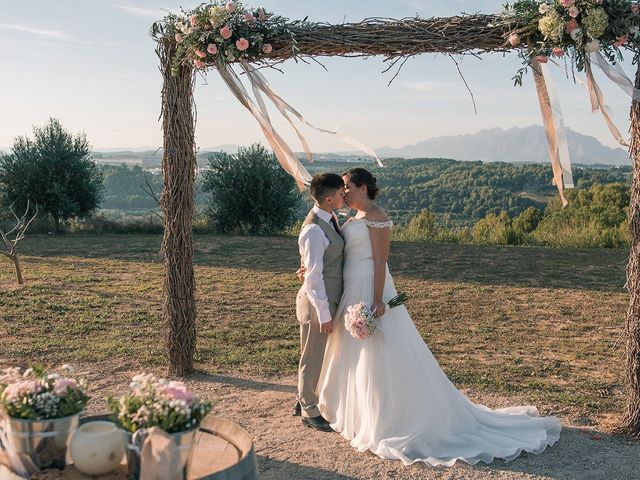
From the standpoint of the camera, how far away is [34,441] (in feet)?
11.4

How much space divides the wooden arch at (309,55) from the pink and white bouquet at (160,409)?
3.82 metres

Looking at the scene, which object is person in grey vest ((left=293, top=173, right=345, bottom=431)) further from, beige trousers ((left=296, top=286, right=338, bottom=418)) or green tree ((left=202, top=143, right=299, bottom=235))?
green tree ((left=202, top=143, right=299, bottom=235))

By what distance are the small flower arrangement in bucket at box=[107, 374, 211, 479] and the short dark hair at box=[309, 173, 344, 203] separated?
8.30ft

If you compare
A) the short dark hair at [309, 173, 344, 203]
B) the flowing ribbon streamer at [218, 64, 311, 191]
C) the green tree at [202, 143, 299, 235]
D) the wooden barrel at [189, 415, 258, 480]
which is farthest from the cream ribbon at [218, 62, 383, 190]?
the green tree at [202, 143, 299, 235]

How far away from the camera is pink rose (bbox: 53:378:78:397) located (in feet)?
11.7

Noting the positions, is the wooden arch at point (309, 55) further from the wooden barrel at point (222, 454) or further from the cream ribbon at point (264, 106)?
the wooden barrel at point (222, 454)

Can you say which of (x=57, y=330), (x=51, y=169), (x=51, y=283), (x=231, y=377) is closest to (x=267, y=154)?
(x=51, y=169)

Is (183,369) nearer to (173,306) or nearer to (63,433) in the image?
(173,306)

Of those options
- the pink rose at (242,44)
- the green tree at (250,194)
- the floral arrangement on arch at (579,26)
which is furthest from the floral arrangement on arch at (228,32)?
the green tree at (250,194)

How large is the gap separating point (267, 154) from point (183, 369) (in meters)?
17.9

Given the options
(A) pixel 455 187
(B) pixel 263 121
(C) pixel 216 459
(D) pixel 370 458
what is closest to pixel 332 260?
(D) pixel 370 458

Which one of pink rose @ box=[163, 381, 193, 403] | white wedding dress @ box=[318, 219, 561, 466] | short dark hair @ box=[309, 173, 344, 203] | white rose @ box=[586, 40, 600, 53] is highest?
white rose @ box=[586, 40, 600, 53]

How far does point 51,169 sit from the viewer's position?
77.3 feet

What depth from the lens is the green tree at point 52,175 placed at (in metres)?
23.4
